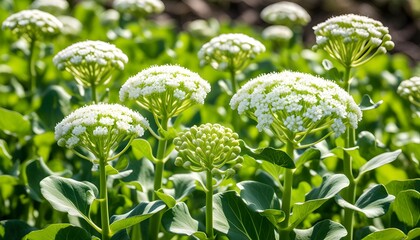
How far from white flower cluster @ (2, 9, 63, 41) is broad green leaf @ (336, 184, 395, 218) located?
1900 millimetres

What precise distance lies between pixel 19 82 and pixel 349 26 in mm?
2554

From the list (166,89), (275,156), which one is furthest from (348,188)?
(166,89)

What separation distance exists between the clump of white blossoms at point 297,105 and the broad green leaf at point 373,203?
304mm

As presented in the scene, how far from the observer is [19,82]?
4605mm

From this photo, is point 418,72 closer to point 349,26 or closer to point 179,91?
point 349,26

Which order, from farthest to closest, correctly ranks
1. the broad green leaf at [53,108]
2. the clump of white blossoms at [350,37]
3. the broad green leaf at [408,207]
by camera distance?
1. the broad green leaf at [53,108]
2. the clump of white blossoms at [350,37]
3. the broad green leaf at [408,207]

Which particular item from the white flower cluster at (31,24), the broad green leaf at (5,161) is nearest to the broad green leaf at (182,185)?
the broad green leaf at (5,161)

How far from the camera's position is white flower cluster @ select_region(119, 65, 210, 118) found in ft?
8.23

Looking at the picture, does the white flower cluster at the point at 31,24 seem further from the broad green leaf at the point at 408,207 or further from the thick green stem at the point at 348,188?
the broad green leaf at the point at 408,207

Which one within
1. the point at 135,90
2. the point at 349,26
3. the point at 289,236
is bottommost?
the point at 289,236

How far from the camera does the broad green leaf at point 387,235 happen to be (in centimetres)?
246

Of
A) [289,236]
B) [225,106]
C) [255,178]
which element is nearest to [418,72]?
[225,106]

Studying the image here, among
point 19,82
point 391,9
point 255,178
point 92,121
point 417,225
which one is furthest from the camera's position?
point 391,9

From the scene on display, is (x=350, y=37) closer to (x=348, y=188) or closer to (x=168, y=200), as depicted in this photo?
(x=348, y=188)
